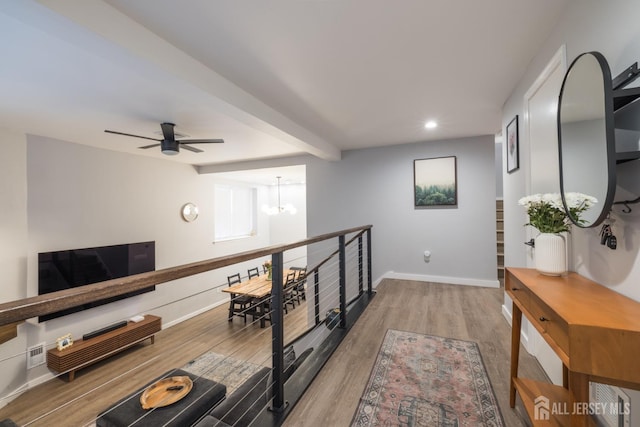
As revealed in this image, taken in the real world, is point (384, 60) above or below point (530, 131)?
above

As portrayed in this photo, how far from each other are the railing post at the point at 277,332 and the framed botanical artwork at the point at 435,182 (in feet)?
11.1

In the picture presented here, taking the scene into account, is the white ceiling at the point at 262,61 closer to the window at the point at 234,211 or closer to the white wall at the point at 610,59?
the white wall at the point at 610,59

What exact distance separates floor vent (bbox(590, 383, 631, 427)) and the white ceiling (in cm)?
194

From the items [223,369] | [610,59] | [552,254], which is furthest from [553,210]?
[223,369]

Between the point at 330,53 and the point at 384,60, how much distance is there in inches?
16.3

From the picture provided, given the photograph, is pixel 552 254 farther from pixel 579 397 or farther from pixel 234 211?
pixel 234 211

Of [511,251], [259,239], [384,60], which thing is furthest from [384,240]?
[259,239]

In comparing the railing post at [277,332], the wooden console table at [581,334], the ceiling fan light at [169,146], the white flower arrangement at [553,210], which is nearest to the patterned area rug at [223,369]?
the railing post at [277,332]

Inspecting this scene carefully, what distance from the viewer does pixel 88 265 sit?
413 cm

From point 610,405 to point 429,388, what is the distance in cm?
86

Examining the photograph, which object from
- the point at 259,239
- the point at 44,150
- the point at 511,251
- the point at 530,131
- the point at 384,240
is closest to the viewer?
the point at 530,131

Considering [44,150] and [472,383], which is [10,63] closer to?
[44,150]

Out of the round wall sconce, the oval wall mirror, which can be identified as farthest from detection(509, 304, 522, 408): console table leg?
the round wall sconce

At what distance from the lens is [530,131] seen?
210 cm
